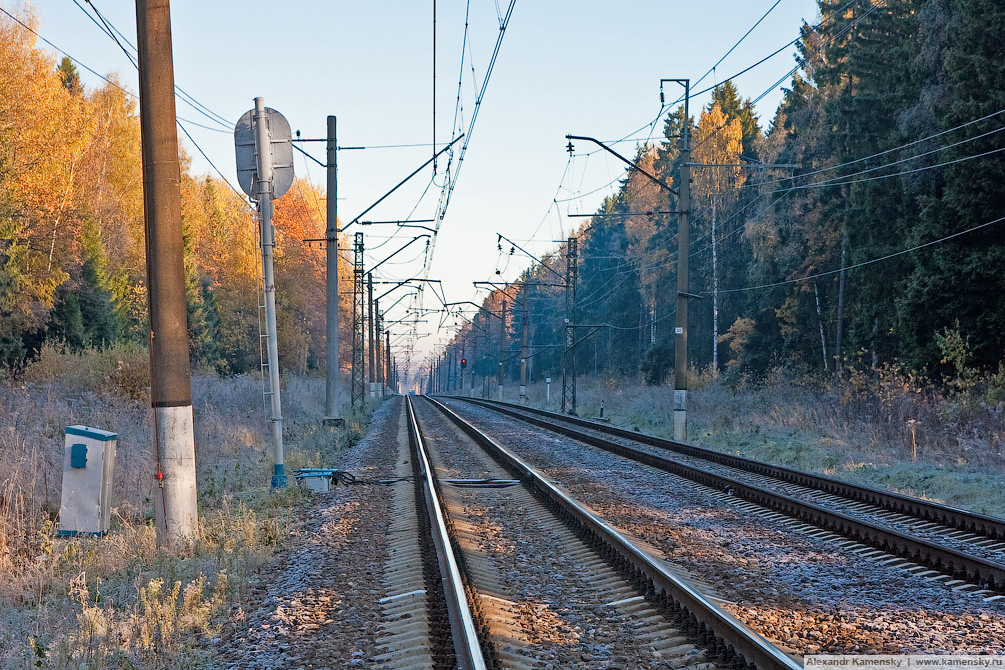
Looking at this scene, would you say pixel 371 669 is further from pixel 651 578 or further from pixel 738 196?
pixel 738 196

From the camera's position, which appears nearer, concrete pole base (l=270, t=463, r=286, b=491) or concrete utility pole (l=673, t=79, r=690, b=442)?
concrete pole base (l=270, t=463, r=286, b=491)

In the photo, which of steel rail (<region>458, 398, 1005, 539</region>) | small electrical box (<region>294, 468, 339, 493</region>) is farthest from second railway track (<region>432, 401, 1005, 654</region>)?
small electrical box (<region>294, 468, 339, 493</region>)

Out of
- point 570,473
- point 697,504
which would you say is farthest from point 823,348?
point 697,504

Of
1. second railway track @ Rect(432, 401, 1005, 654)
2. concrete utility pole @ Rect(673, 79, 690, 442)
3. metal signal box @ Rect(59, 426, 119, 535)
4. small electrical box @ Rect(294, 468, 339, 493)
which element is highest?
concrete utility pole @ Rect(673, 79, 690, 442)

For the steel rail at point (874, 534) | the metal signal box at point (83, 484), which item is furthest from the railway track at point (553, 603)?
the metal signal box at point (83, 484)

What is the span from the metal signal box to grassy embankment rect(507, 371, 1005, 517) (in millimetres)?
11048

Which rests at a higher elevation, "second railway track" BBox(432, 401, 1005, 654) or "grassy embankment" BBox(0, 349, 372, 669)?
"grassy embankment" BBox(0, 349, 372, 669)

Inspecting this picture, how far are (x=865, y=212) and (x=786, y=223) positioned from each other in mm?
7888

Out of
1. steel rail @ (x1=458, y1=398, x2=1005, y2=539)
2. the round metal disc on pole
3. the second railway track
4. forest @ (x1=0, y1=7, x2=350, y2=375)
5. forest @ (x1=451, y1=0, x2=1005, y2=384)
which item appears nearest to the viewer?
the second railway track

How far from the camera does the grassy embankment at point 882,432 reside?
13.6 m

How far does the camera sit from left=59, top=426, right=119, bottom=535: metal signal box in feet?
28.9

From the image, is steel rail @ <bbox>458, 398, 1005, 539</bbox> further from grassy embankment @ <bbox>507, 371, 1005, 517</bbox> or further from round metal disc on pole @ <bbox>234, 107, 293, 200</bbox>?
round metal disc on pole @ <bbox>234, 107, 293, 200</bbox>

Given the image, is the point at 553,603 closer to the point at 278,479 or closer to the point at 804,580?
the point at 804,580

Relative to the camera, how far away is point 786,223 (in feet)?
120
